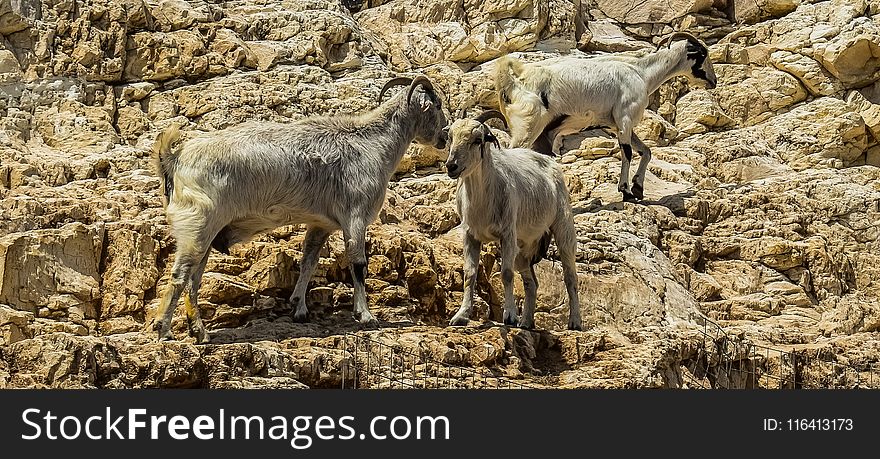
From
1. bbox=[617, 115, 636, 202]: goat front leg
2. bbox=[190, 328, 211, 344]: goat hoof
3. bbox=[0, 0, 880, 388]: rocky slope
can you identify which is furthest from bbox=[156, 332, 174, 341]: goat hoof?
bbox=[617, 115, 636, 202]: goat front leg

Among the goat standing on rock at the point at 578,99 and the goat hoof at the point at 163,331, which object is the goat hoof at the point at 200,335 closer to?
the goat hoof at the point at 163,331

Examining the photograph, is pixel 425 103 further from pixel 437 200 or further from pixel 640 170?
pixel 640 170

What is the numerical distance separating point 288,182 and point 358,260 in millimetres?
1006

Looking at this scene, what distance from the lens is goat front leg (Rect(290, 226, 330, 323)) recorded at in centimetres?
1305

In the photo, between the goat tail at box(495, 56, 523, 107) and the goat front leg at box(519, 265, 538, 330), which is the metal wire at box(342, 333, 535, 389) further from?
the goat tail at box(495, 56, 523, 107)

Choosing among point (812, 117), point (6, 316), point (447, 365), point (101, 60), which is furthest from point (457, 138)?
point (812, 117)

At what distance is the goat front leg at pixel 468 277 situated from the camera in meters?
12.9

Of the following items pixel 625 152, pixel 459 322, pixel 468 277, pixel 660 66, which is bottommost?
pixel 459 322

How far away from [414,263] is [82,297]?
3372 mm

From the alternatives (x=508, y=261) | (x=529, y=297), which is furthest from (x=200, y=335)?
(x=529, y=297)

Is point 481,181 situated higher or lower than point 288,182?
lower

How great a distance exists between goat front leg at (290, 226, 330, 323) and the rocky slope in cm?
26

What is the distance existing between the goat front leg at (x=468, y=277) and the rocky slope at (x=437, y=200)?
8.3 inches

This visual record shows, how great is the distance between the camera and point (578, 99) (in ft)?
56.4
